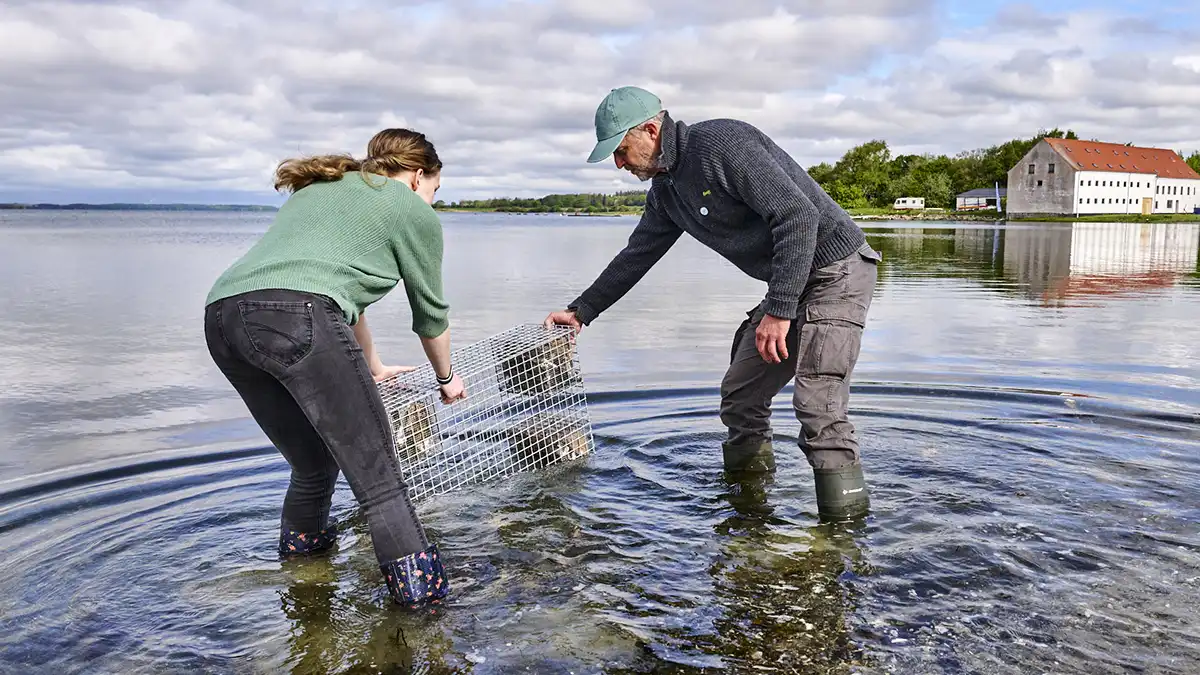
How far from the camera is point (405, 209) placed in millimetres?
3791

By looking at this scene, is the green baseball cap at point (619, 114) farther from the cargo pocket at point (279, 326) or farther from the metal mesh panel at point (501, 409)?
the cargo pocket at point (279, 326)

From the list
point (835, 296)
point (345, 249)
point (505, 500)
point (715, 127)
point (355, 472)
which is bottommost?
point (505, 500)

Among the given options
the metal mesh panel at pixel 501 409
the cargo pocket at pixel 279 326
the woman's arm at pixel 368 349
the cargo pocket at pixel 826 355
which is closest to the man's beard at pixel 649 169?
the cargo pocket at pixel 826 355

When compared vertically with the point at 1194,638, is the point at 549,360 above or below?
above

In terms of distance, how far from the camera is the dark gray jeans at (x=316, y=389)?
11.8 feet

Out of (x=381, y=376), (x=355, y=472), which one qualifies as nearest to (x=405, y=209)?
(x=355, y=472)

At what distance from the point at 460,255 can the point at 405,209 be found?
94.5 feet

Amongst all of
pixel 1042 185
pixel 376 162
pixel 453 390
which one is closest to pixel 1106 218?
pixel 1042 185

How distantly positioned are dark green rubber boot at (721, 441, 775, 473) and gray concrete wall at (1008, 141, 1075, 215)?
10445 cm

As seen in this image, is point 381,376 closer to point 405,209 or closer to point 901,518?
point 405,209

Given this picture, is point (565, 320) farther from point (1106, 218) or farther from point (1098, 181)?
point (1098, 181)

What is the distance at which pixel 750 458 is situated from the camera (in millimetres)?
6234

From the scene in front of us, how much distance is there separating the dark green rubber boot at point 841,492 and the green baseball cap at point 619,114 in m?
2.08

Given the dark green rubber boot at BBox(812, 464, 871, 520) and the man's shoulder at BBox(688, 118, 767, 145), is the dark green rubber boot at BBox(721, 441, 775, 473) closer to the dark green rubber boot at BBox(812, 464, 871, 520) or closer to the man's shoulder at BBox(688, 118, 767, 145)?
Answer: the dark green rubber boot at BBox(812, 464, 871, 520)
